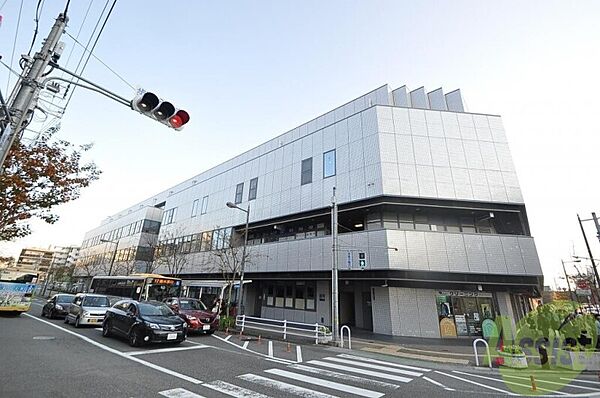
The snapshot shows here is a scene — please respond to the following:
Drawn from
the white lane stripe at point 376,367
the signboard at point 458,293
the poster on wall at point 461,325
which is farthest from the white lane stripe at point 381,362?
the poster on wall at point 461,325

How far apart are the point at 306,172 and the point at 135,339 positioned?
15.8 m

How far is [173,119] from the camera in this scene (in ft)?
14.9

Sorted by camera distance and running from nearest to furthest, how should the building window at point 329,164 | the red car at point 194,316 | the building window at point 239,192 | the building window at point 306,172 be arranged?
the red car at point 194,316, the building window at point 329,164, the building window at point 306,172, the building window at point 239,192

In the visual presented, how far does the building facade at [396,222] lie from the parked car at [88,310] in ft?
34.3

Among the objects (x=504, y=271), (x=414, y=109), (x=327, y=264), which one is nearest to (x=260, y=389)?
(x=327, y=264)

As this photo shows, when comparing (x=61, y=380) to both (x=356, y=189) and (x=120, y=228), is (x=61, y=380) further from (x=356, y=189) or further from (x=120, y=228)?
(x=120, y=228)

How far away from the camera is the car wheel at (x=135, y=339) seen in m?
9.52

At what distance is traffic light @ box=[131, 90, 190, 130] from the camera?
428cm

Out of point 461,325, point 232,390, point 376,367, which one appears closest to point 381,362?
point 376,367

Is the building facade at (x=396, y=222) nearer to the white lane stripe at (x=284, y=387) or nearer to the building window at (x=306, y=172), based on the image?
the building window at (x=306, y=172)

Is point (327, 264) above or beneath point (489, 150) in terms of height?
beneath

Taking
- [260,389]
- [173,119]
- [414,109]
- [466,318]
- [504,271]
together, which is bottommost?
[260,389]

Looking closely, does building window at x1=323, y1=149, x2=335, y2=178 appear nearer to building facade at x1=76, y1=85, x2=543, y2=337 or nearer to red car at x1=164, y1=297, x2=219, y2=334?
building facade at x1=76, y1=85, x2=543, y2=337

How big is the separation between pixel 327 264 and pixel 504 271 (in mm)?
10072
